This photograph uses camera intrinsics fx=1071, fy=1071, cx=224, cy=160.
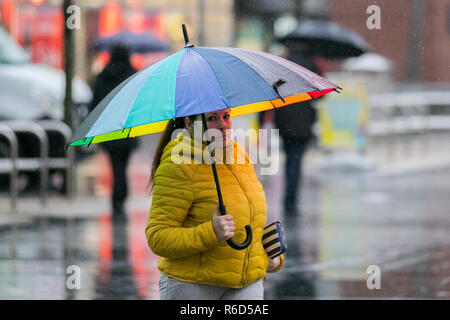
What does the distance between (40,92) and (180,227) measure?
36.1 ft

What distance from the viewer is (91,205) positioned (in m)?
13.3

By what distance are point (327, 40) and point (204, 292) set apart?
1137 cm

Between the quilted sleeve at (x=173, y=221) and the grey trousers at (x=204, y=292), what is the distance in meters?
0.15

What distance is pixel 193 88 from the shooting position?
15.2ft

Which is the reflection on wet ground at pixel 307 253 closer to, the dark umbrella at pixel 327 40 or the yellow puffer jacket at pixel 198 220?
the dark umbrella at pixel 327 40

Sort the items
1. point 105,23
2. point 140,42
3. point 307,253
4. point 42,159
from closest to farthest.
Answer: point 307,253 → point 42,159 → point 140,42 → point 105,23

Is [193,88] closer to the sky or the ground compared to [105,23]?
closer to the ground

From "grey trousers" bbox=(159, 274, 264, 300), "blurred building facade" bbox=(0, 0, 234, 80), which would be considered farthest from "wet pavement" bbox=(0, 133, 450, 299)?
"blurred building facade" bbox=(0, 0, 234, 80)

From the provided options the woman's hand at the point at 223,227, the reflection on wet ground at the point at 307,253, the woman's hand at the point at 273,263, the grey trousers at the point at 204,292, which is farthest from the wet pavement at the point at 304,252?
the woman's hand at the point at 223,227

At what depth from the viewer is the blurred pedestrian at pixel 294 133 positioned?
12.8m

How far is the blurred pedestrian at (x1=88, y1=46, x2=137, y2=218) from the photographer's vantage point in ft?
38.6

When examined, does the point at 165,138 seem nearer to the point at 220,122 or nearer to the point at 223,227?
the point at 220,122

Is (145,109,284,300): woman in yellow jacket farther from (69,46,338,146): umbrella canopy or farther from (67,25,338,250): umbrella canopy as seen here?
(69,46,338,146): umbrella canopy

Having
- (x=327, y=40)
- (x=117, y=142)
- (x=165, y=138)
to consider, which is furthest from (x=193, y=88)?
(x=327, y=40)
